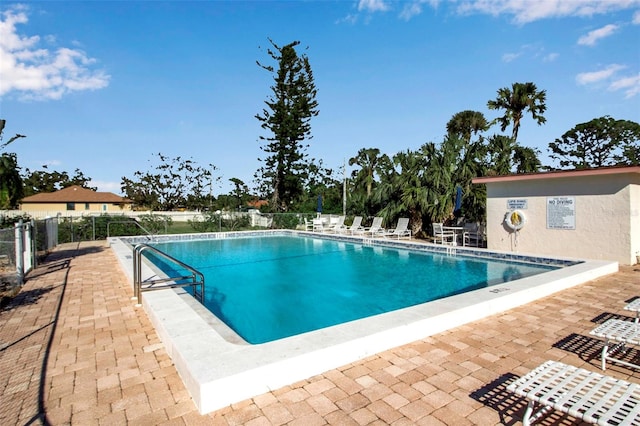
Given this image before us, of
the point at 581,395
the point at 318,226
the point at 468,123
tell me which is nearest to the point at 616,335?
the point at 581,395

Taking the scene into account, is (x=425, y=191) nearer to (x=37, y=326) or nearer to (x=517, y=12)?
(x=517, y=12)

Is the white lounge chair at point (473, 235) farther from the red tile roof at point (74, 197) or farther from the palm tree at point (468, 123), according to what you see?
the red tile roof at point (74, 197)

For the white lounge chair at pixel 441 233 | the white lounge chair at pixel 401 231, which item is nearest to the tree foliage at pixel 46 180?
the white lounge chair at pixel 401 231

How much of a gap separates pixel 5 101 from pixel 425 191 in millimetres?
19060

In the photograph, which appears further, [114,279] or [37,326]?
[114,279]

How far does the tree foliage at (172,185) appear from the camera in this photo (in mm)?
40438

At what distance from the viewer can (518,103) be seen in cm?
2306

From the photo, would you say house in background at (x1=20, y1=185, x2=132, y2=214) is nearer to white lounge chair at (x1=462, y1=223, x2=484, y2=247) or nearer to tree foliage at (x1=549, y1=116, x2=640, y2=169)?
white lounge chair at (x1=462, y1=223, x2=484, y2=247)

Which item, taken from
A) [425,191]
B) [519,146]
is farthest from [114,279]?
[519,146]

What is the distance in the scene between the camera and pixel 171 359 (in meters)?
3.40

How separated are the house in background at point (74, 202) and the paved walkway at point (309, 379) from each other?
1627 inches

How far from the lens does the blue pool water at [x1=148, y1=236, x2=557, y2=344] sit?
20.6 ft

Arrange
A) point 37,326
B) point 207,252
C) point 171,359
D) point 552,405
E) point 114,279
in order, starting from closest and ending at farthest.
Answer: point 552,405, point 171,359, point 37,326, point 114,279, point 207,252

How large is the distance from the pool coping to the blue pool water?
1630 mm
